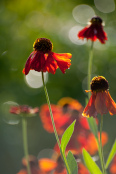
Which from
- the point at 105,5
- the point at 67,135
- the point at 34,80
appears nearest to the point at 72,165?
the point at 67,135

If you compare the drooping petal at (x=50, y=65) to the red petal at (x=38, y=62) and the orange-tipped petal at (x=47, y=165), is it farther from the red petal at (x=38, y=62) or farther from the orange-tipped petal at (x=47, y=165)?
the orange-tipped petal at (x=47, y=165)

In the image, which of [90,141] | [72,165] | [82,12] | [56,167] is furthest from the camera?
[82,12]

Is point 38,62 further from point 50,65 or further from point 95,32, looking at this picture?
point 95,32

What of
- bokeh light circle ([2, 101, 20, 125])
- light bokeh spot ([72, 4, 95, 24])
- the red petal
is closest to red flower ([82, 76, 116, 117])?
the red petal

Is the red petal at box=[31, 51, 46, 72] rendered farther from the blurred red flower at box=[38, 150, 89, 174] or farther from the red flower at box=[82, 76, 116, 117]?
the blurred red flower at box=[38, 150, 89, 174]

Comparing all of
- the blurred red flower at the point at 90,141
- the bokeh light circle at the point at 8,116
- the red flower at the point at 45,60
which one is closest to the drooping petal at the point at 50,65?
the red flower at the point at 45,60

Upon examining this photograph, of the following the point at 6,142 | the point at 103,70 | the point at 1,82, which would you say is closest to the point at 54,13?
the point at 103,70

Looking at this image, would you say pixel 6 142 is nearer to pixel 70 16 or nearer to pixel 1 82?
pixel 1 82
